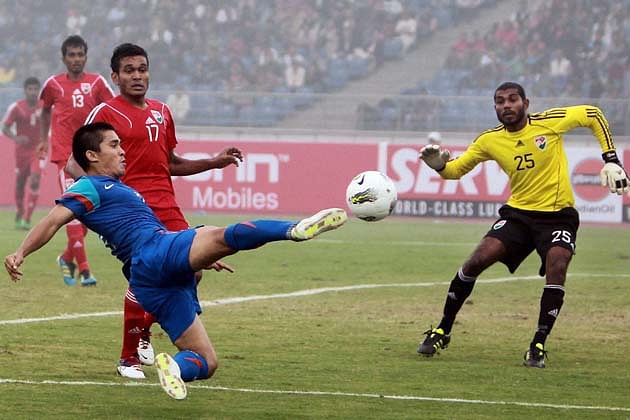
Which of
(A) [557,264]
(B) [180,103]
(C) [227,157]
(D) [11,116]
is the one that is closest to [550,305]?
(A) [557,264]

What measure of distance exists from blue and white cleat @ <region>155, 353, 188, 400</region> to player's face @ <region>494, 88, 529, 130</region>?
163 inches

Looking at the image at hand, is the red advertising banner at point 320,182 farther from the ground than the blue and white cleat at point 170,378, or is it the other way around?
the blue and white cleat at point 170,378

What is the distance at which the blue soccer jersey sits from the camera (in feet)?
23.6

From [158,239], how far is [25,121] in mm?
16899

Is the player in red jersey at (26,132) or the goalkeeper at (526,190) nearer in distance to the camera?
the goalkeeper at (526,190)

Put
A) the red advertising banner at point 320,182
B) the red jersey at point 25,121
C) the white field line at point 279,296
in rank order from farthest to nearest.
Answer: the red advertising banner at point 320,182 → the red jersey at point 25,121 → the white field line at point 279,296

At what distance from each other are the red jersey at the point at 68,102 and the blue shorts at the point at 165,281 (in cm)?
636

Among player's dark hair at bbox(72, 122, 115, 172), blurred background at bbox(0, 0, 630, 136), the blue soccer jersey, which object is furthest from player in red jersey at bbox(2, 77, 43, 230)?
the blue soccer jersey

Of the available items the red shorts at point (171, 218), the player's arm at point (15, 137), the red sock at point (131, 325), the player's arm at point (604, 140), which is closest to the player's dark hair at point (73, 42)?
the red shorts at point (171, 218)

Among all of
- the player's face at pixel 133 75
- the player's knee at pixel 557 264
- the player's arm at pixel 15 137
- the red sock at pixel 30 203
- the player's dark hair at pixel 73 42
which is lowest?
the red sock at pixel 30 203

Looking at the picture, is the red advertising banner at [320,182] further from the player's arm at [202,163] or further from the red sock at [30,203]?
the player's arm at [202,163]

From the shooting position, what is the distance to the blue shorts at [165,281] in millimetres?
6906

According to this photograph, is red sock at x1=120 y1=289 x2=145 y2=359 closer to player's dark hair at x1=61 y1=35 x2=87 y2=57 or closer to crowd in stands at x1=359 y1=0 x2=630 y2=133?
player's dark hair at x1=61 y1=35 x2=87 y2=57

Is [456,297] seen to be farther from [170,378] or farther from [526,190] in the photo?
[170,378]
